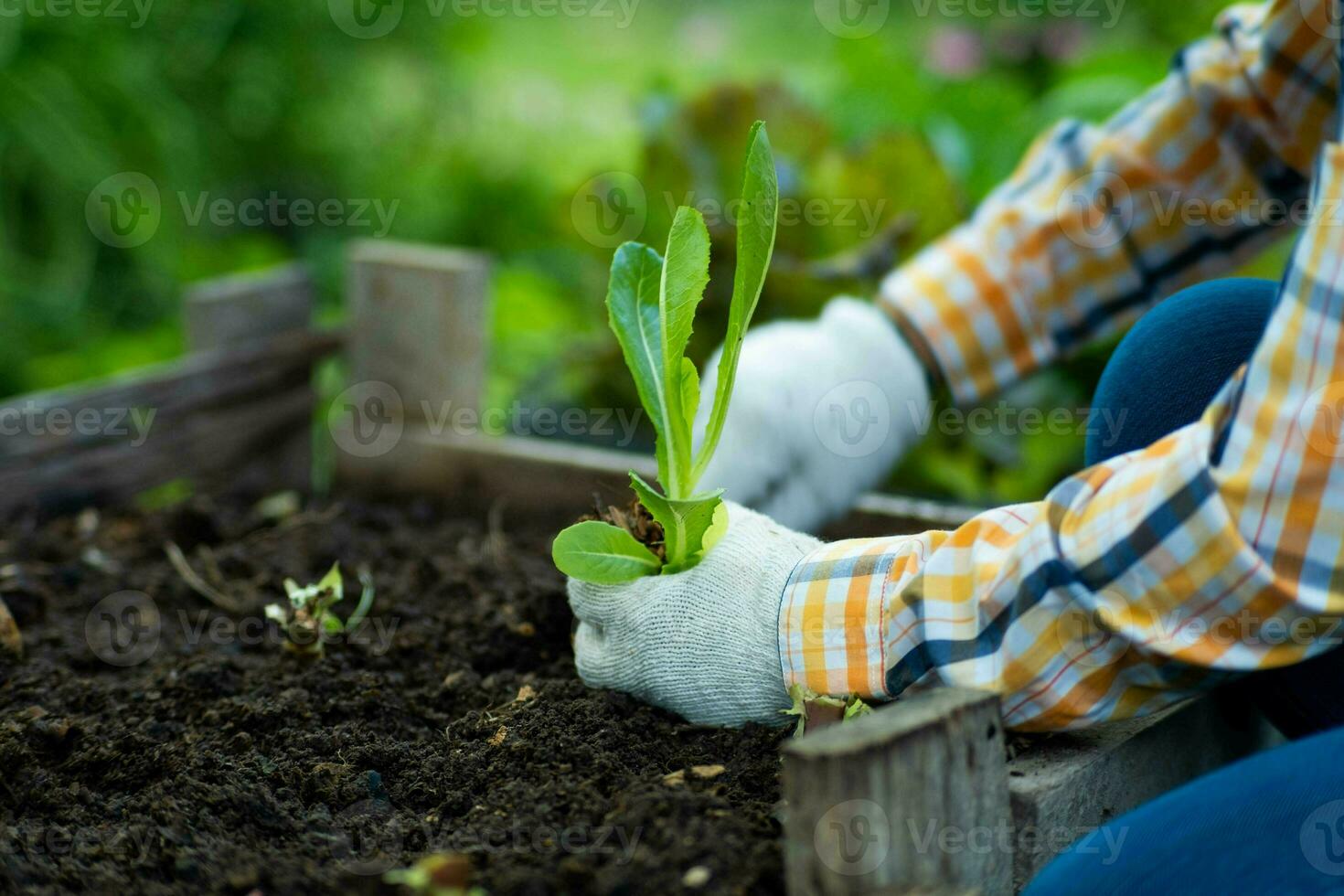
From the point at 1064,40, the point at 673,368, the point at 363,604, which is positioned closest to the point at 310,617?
the point at 363,604

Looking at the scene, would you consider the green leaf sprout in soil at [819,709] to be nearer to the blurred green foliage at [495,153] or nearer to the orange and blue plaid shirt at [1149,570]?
the orange and blue plaid shirt at [1149,570]

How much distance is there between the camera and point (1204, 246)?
1.42 meters

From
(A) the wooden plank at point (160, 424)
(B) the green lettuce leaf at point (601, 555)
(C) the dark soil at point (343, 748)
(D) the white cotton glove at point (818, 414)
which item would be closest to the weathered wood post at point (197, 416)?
(A) the wooden plank at point (160, 424)

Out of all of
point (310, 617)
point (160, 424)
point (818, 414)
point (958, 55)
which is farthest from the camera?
point (958, 55)

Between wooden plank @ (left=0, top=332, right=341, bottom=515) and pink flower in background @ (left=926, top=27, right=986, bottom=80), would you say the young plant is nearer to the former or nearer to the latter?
wooden plank @ (left=0, top=332, right=341, bottom=515)

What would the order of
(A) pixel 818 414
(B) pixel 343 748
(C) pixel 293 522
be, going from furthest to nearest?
(C) pixel 293 522 → (A) pixel 818 414 → (B) pixel 343 748

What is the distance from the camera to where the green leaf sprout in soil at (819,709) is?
89cm

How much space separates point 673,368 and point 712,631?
0.22 meters

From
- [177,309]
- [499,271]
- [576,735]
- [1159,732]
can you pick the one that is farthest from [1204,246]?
[177,309]

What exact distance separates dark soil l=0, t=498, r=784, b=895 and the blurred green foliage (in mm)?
916

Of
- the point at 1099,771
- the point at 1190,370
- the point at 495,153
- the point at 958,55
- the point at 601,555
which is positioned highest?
the point at 958,55

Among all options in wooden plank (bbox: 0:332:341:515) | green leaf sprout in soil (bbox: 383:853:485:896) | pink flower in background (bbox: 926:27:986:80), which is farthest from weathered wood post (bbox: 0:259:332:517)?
pink flower in background (bbox: 926:27:986:80)

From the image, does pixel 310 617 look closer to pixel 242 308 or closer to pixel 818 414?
pixel 818 414

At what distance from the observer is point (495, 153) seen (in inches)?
142
